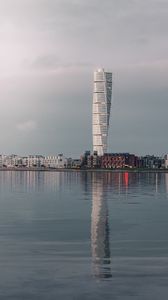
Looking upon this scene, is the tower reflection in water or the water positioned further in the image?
the tower reflection in water

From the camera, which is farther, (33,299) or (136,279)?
(136,279)

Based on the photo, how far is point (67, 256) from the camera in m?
19.9

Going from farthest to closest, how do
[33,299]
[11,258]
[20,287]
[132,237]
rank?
[132,237]
[11,258]
[20,287]
[33,299]

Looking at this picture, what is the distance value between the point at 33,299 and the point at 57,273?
10.3 ft

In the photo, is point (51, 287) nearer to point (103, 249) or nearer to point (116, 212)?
point (103, 249)

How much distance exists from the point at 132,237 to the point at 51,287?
439 inches

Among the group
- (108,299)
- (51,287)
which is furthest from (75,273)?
(108,299)

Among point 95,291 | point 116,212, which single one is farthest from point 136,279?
point 116,212

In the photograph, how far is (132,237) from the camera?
84.2 feet

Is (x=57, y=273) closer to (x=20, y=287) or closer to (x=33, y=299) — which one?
(x=20, y=287)

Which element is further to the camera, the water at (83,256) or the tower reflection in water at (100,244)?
the tower reflection in water at (100,244)

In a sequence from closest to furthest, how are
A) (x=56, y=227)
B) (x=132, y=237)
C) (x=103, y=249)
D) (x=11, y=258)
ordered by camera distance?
(x=11, y=258) < (x=103, y=249) < (x=132, y=237) < (x=56, y=227)

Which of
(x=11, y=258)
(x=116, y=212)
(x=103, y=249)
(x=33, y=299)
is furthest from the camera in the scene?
(x=116, y=212)

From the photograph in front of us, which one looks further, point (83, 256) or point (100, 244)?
point (100, 244)
